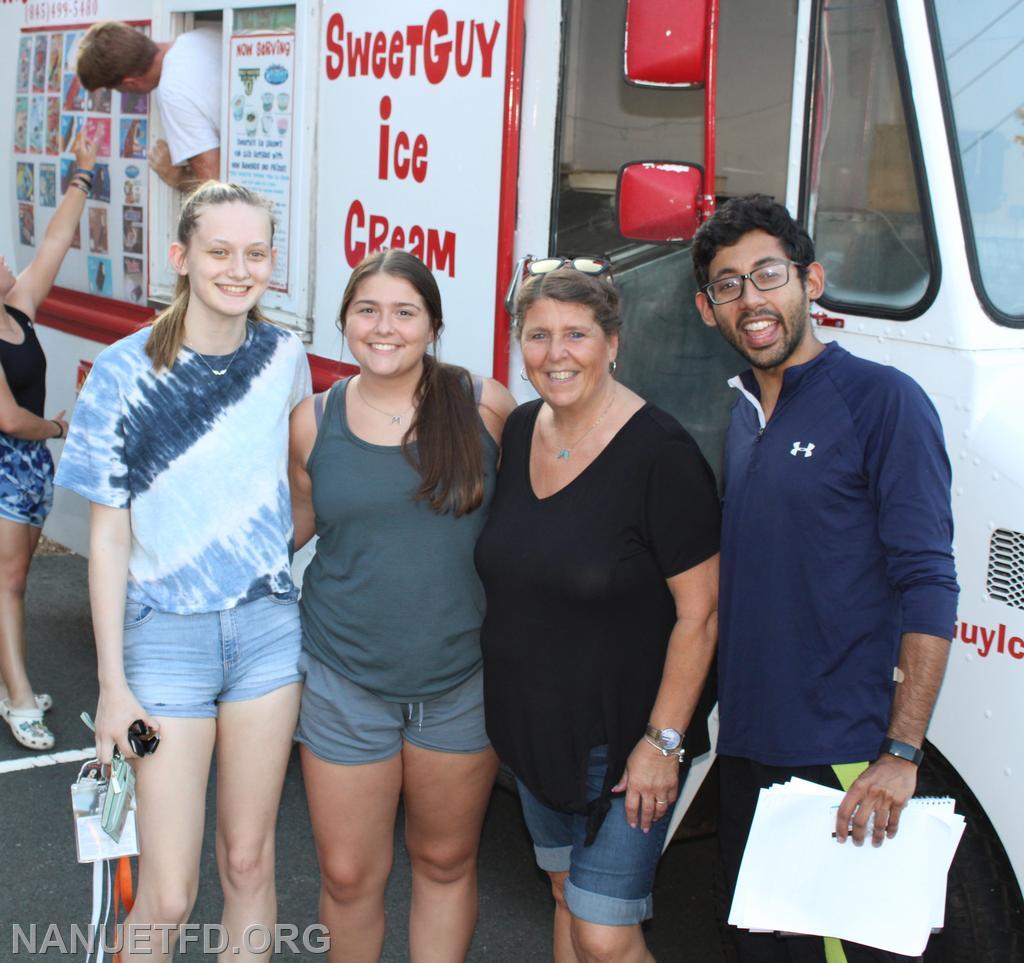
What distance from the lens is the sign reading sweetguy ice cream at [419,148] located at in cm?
352

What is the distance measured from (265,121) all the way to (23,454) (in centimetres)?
150

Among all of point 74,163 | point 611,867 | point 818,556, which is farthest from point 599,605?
point 74,163

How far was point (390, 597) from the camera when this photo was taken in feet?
8.89

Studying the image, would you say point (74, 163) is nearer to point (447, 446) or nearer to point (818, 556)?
point (447, 446)

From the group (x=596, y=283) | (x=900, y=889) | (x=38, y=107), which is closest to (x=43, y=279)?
(x=38, y=107)

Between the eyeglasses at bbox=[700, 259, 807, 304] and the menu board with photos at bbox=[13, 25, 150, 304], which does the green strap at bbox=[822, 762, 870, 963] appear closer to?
the eyeglasses at bbox=[700, 259, 807, 304]

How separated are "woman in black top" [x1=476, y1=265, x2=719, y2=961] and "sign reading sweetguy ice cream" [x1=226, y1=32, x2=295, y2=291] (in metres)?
1.83

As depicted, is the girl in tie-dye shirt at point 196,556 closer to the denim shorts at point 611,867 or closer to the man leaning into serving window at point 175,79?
the denim shorts at point 611,867

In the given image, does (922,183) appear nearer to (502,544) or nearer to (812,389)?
(812,389)

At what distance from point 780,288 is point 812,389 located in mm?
201

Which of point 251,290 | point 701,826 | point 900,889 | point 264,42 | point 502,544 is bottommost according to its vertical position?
point 701,826

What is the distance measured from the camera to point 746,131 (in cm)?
462

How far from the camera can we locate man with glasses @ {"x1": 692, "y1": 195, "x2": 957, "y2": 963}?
2213 millimetres

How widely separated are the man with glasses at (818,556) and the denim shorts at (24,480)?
304 centimetres
